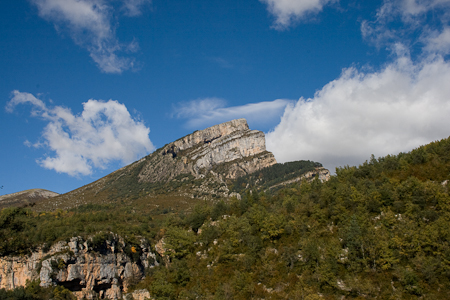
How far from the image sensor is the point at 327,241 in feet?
201

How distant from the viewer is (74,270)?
233 ft

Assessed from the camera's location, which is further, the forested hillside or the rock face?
the rock face

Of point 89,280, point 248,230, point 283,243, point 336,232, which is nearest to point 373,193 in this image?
point 336,232

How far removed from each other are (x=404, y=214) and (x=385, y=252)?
35.0 ft

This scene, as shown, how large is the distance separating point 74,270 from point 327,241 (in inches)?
2288

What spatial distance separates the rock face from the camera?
69.3 metres

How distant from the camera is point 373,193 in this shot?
67.4 metres

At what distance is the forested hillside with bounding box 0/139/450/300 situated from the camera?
50.7 m

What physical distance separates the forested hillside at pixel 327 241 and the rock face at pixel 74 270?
12.2ft

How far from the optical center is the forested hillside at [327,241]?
50.7 meters

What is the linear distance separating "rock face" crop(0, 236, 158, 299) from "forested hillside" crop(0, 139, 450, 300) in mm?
3717

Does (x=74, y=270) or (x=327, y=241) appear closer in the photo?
(x=327, y=241)

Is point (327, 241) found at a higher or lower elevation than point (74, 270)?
lower

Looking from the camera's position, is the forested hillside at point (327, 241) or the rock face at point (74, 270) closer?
the forested hillside at point (327, 241)
